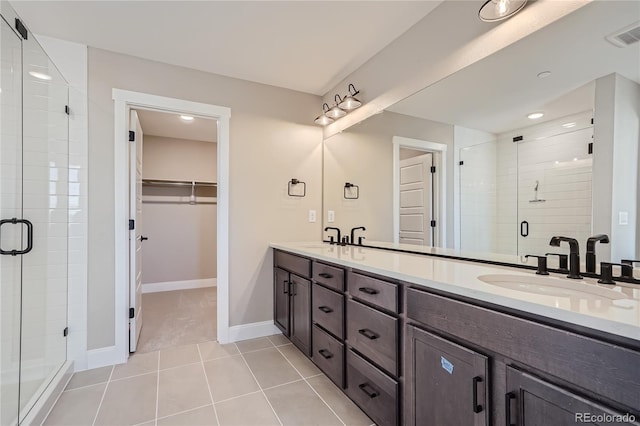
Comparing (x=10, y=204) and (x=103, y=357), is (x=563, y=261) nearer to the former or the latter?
(x=10, y=204)

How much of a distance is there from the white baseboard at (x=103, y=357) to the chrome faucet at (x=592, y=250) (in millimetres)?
3023

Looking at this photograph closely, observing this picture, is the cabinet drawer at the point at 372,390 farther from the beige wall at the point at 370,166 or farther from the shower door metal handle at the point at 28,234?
the shower door metal handle at the point at 28,234

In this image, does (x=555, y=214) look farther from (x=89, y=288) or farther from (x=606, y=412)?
(x=89, y=288)

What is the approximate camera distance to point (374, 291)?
150 cm

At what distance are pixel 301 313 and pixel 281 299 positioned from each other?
455 millimetres

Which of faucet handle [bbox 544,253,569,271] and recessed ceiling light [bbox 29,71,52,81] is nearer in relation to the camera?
faucet handle [bbox 544,253,569,271]

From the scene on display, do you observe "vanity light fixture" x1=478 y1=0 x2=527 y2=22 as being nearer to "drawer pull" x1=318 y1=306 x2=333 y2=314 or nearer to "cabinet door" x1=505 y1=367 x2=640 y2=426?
"cabinet door" x1=505 y1=367 x2=640 y2=426

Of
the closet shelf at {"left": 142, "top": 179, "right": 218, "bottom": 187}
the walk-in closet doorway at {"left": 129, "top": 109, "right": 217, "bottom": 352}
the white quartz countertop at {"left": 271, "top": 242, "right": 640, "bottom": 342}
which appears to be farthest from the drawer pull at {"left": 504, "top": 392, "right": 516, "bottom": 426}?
the closet shelf at {"left": 142, "top": 179, "right": 218, "bottom": 187}

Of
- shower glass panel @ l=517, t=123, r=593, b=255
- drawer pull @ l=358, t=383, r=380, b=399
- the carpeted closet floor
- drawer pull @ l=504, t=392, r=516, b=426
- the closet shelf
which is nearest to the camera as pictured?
drawer pull @ l=504, t=392, r=516, b=426

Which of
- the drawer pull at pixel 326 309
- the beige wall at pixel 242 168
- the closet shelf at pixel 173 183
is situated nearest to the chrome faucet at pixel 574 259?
the drawer pull at pixel 326 309

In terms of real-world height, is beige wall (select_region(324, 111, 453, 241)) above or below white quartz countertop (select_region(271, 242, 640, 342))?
above

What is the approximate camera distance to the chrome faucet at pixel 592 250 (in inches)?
45.2

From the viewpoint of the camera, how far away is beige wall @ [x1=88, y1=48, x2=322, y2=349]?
233 cm

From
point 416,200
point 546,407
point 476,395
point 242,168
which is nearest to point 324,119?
point 242,168
